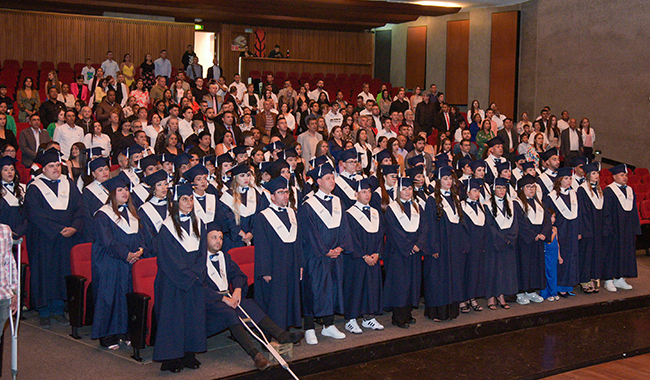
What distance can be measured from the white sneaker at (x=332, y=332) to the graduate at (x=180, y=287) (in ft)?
4.72

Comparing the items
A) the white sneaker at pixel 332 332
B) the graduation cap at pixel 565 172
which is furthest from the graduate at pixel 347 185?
the graduation cap at pixel 565 172

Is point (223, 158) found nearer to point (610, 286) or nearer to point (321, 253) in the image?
point (321, 253)

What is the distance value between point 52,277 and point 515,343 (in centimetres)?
499

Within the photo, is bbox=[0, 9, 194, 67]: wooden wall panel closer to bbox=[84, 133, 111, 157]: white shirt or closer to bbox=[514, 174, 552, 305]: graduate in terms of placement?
bbox=[84, 133, 111, 157]: white shirt

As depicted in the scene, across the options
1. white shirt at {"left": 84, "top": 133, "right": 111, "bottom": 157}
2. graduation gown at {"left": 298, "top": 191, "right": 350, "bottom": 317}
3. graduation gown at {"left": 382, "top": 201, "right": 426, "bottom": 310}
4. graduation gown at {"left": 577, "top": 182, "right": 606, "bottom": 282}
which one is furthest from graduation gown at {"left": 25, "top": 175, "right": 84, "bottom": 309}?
graduation gown at {"left": 577, "top": 182, "right": 606, "bottom": 282}

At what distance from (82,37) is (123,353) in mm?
15257

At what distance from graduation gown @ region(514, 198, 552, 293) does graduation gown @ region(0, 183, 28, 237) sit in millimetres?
5649

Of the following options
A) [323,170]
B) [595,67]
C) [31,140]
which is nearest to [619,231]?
[323,170]

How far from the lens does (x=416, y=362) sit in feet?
21.6

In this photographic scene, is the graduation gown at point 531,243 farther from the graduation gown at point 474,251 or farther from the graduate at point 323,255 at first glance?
the graduate at point 323,255

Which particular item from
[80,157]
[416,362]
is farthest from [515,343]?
[80,157]

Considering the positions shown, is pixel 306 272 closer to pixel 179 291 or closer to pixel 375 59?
pixel 179 291

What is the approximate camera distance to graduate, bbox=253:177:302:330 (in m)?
6.47

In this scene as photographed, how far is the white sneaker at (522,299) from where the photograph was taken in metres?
8.32
